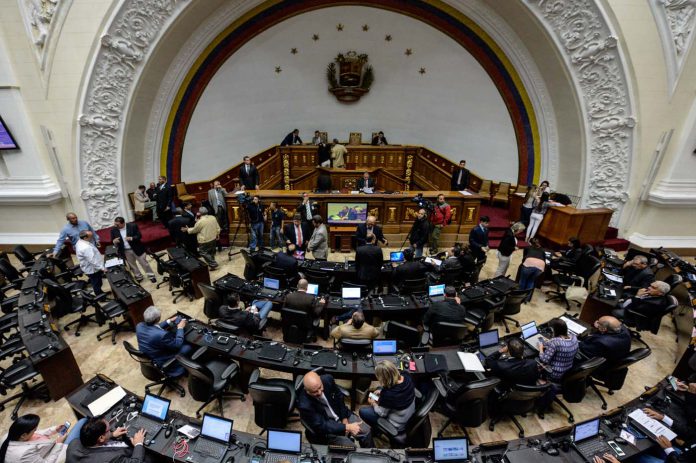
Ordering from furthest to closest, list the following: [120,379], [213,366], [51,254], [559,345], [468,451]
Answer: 1. [51,254]
2. [120,379]
3. [213,366]
4. [559,345]
5. [468,451]

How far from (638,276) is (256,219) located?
7963 millimetres

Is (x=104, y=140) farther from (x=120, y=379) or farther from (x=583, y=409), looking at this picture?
(x=583, y=409)

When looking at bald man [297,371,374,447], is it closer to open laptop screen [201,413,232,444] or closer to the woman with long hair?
open laptop screen [201,413,232,444]

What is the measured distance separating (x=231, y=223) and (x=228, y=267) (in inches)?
53.3

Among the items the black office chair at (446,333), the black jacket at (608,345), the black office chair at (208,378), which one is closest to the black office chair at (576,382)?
the black jacket at (608,345)

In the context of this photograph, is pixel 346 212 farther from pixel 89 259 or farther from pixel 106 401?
pixel 106 401

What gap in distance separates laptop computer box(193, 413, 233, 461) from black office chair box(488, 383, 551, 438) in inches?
117

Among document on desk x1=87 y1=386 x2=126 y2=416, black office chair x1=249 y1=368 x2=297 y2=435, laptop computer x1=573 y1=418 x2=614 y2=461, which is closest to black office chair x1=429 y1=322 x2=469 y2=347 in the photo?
laptop computer x1=573 y1=418 x2=614 y2=461

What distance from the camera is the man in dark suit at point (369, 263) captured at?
5583 mm

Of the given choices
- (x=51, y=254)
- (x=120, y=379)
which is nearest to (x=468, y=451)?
(x=120, y=379)

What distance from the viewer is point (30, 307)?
4840 millimetres

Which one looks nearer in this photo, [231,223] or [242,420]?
[242,420]

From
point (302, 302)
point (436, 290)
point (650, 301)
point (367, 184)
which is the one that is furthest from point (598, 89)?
point (302, 302)

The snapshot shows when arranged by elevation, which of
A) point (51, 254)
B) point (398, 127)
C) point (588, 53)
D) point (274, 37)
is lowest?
point (51, 254)
